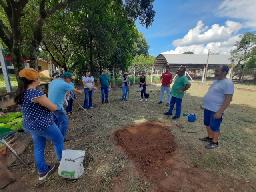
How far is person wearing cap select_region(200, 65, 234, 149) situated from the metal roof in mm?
36420

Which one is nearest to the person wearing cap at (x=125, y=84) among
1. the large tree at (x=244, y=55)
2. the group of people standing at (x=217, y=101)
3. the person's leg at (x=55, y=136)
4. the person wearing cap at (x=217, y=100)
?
the group of people standing at (x=217, y=101)

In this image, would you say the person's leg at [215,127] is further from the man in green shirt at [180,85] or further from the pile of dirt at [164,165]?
the man in green shirt at [180,85]

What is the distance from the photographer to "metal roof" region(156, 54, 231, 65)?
41.2m

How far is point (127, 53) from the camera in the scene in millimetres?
21922

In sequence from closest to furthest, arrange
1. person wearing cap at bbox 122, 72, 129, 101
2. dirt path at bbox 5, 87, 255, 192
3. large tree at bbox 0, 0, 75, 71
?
1. dirt path at bbox 5, 87, 255, 192
2. large tree at bbox 0, 0, 75, 71
3. person wearing cap at bbox 122, 72, 129, 101

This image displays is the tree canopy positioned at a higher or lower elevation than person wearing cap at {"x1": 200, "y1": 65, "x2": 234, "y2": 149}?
higher

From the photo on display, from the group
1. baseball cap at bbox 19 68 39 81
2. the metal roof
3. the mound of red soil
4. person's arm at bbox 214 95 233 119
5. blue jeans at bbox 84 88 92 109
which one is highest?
the metal roof

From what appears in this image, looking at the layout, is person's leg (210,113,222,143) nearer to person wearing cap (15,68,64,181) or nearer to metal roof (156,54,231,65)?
person wearing cap (15,68,64,181)

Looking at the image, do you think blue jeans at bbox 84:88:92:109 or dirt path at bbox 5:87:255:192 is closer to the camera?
dirt path at bbox 5:87:255:192

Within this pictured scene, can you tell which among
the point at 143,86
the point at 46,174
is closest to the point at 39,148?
the point at 46,174

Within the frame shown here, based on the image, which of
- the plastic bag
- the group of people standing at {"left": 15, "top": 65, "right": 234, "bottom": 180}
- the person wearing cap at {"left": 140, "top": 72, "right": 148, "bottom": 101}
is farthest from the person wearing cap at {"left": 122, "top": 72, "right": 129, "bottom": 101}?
the plastic bag

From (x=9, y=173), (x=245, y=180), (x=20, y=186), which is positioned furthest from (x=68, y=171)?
(x=245, y=180)

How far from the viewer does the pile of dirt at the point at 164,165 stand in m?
4.02

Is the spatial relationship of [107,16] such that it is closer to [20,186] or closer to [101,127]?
[101,127]
